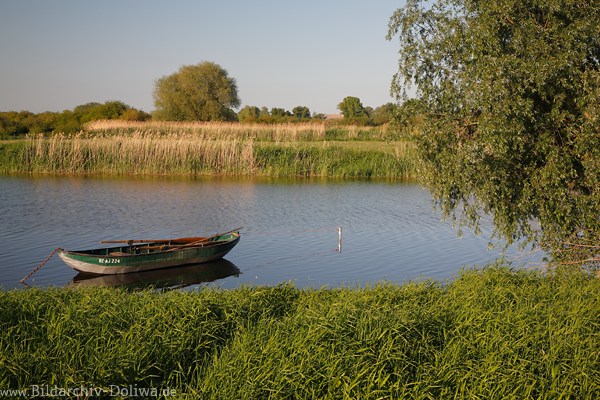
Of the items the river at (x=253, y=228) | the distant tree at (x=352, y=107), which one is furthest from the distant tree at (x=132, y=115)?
the distant tree at (x=352, y=107)

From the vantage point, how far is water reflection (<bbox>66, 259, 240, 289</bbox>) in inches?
672

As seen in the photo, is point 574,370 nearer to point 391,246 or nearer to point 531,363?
point 531,363

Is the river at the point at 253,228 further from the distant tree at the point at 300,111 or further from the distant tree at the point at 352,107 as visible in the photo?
the distant tree at the point at 300,111

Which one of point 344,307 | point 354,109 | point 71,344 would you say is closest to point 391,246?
point 344,307

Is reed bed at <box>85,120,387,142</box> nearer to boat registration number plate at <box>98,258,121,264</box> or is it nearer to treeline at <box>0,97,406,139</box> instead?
treeline at <box>0,97,406,139</box>

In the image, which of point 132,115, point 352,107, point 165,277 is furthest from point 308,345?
point 352,107

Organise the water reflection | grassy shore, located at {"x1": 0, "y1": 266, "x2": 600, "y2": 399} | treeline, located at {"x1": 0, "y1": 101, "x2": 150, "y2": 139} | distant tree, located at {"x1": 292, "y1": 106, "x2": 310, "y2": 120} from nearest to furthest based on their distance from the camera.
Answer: grassy shore, located at {"x1": 0, "y1": 266, "x2": 600, "y2": 399}, the water reflection, treeline, located at {"x1": 0, "y1": 101, "x2": 150, "y2": 139}, distant tree, located at {"x1": 292, "y1": 106, "x2": 310, "y2": 120}

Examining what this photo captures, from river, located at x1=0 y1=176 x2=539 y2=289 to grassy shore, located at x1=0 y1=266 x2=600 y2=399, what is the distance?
340 centimetres

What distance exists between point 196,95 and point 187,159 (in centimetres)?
3875

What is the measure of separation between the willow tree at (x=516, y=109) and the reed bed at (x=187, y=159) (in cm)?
2583

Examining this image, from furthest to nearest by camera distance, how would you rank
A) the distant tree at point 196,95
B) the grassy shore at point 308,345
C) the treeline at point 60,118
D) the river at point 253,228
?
the distant tree at point 196,95 → the treeline at point 60,118 → the river at point 253,228 → the grassy shore at point 308,345

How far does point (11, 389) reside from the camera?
764 cm

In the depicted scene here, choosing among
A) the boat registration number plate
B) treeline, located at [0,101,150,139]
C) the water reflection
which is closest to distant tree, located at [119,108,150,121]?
treeline, located at [0,101,150,139]

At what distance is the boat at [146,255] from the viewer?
17266mm
